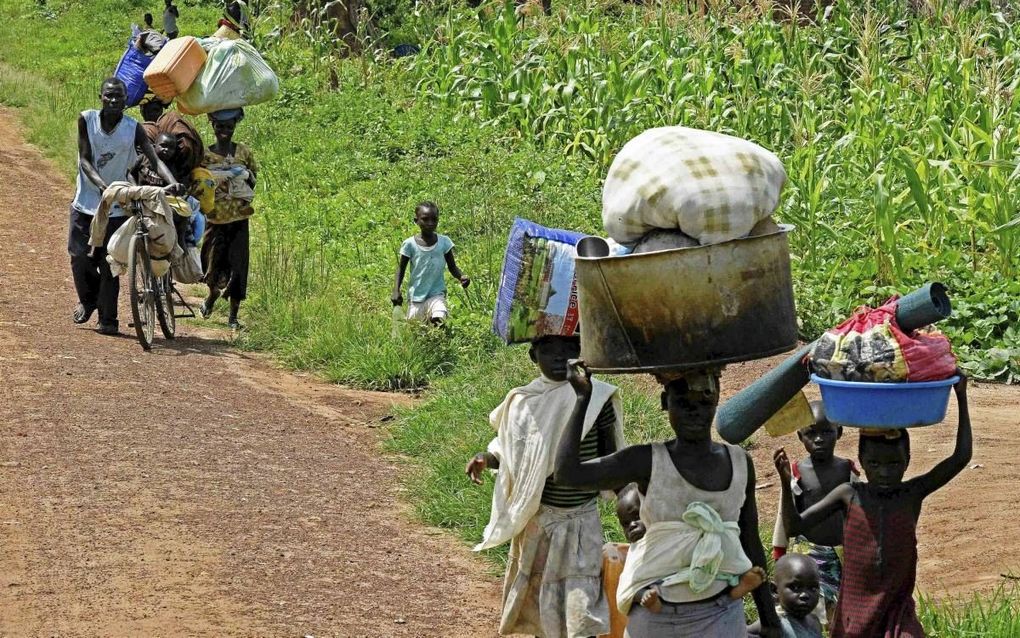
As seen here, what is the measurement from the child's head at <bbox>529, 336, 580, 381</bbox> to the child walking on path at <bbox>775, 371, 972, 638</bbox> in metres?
0.88

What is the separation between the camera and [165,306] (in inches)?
428

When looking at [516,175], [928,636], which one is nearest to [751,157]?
[928,636]

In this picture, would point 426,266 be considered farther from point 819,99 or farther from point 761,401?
point 761,401

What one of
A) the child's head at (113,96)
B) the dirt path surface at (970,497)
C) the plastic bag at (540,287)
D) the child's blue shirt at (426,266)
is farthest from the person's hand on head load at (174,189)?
the plastic bag at (540,287)

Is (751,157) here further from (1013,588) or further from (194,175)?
(194,175)

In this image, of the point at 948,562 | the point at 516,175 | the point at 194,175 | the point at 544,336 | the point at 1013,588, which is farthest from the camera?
the point at 516,175

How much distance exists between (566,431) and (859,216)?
24.8 feet

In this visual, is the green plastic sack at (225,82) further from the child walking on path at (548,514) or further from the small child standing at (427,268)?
the child walking on path at (548,514)

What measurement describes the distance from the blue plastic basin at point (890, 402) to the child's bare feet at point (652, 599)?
2.30 feet

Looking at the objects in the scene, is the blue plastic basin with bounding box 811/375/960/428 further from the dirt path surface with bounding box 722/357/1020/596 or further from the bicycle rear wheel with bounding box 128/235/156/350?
the bicycle rear wheel with bounding box 128/235/156/350

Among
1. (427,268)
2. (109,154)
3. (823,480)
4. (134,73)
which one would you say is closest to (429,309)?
(427,268)

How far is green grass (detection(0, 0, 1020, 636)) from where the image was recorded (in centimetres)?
979

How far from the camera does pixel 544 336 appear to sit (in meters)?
5.09

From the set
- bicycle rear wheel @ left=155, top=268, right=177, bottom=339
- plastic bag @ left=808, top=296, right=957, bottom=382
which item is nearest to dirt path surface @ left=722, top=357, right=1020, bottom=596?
plastic bag @ left=808, top=296, right=957, bottom=382
